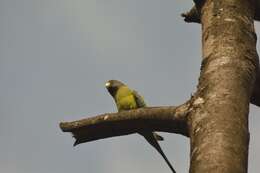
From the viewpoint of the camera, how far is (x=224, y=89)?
8.91 feet

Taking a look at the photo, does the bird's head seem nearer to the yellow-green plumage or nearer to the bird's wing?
the yellow-green plumage

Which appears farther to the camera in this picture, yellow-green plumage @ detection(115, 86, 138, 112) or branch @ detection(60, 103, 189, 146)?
yellow-green plumage @ detection(115, 86, 138, 112)

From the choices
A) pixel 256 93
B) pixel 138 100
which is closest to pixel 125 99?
pixel 138 100

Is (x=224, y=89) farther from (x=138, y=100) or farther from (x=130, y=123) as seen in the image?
(x=138, y=100)

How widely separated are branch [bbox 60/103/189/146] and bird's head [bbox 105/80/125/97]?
17.1ft

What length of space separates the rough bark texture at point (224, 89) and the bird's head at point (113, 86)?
520 centimetres

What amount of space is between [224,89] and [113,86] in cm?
603

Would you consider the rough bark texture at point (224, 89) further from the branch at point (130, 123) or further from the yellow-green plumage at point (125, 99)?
the yellow-green plumage at point (125, 99)

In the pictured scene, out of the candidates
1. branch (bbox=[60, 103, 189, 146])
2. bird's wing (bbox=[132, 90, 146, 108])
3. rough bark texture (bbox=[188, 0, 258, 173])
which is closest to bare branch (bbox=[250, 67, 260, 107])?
rough bark texture (bbox=[188, 0, 258, 173])

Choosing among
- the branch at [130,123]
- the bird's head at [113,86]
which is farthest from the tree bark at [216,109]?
the bird's head at [113,86]

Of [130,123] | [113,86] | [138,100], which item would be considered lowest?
[130,123]

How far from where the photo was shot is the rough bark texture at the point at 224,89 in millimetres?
2391

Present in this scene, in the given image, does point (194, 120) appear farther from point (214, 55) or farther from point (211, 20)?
point (211, 20)

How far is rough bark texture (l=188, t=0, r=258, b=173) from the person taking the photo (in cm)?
239
